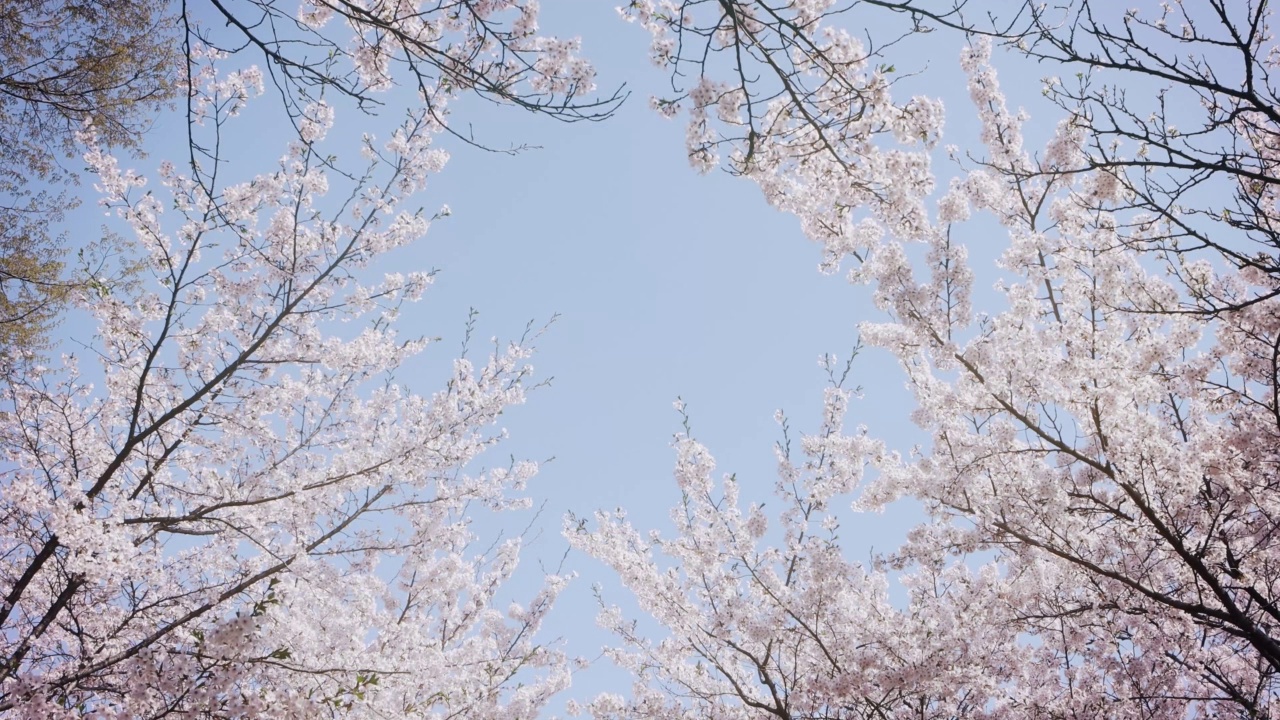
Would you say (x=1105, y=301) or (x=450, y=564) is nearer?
(x=1105, y=301)

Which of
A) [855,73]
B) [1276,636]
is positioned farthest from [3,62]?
[1276,636]

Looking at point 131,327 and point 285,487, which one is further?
point 285,487

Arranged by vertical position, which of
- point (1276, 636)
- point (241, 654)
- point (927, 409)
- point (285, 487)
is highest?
point (927, 409)

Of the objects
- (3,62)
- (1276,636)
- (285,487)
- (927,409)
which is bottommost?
(1276,636)

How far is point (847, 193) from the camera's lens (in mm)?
4344

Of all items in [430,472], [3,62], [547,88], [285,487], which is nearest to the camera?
[547,88]

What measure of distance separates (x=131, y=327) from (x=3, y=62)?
14.3 ft

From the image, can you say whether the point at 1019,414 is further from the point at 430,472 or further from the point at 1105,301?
the point at 430,472

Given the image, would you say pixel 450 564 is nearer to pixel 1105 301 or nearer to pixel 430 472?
pixel 430 472

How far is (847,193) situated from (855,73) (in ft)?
2.73

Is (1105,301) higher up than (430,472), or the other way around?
(1105,301)

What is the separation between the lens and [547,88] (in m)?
4.23

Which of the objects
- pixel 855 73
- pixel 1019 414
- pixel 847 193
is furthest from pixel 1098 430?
pixel 855 73

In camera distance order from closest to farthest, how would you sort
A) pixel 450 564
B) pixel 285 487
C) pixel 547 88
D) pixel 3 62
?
pixel 547 88
pixel 285 487
pixel 3 62
pixel 450 564
